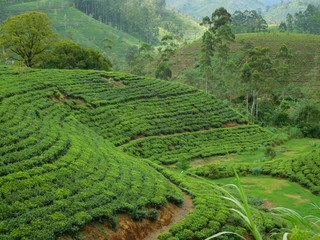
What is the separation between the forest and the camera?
32.7 feet

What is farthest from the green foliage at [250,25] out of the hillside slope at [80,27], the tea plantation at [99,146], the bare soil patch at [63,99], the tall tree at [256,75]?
the bare soil patch at [63,99]

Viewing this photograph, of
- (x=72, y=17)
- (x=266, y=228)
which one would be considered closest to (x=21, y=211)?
(x=266, y=228)

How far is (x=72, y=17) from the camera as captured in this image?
107375 millimetres

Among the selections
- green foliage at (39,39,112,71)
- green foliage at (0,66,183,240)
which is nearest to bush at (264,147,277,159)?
green foliage at (0,66,183,240)

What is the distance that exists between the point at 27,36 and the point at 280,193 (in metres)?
35.3

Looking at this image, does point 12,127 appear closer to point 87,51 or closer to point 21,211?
point 21,211

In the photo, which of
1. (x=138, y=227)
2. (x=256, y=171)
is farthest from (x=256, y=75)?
(x=138, y=227)

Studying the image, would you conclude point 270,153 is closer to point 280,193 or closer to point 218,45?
point 280,193

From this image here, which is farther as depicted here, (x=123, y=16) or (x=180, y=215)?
(x=123, y=16)

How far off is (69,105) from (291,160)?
20.9 meters

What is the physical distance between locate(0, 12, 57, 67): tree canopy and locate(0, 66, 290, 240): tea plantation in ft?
26.0

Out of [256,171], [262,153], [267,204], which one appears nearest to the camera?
[267,204]

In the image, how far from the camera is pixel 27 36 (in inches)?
1486

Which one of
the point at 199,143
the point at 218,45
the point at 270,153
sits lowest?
the point at 199,143
